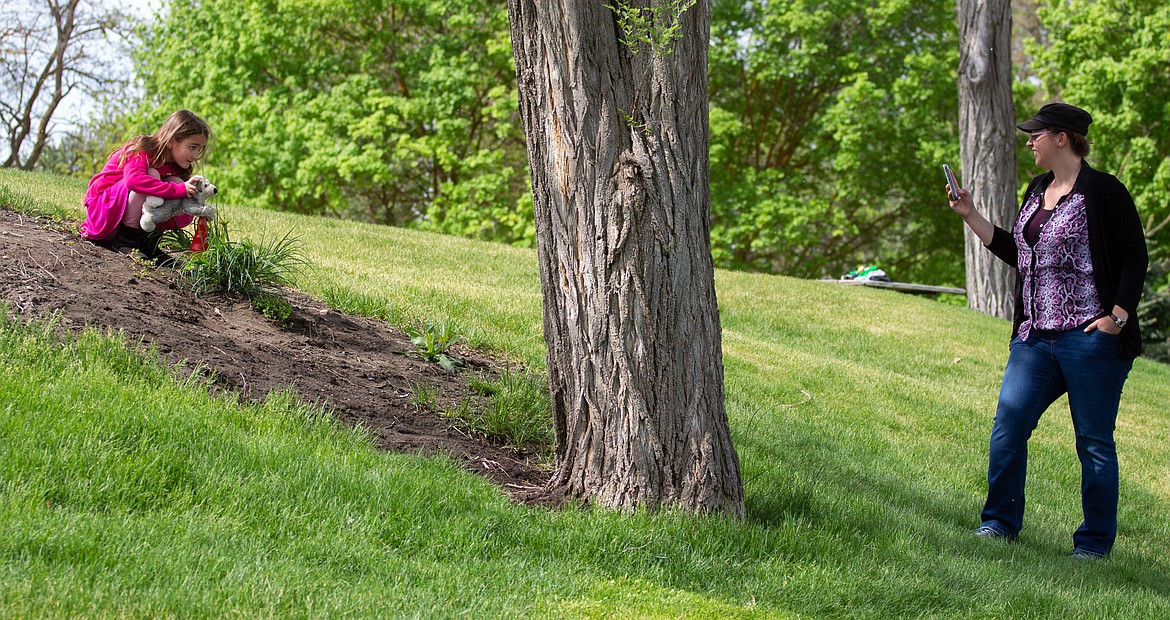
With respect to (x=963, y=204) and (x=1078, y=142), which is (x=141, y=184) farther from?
(x=1078, y=142)

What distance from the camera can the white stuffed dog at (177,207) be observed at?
6.08 metres

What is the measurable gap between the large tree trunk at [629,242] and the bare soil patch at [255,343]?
66 centimetres

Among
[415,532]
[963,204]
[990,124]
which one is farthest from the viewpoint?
[990,124]

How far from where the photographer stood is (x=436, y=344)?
620cm

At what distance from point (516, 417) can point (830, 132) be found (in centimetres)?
2187

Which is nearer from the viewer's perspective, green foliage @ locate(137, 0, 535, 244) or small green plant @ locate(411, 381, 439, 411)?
small green plant @ locate(411, 381, 439, 411)

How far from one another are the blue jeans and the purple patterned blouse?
7cm

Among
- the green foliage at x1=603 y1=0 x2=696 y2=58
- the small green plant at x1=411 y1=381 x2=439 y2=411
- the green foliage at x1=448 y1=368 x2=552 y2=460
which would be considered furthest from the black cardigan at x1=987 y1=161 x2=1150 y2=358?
the small green plant at x1=411 y1=381 x2=439 y2=411

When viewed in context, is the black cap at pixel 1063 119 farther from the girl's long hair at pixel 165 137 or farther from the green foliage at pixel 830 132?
the green foliage at pixel 830 132

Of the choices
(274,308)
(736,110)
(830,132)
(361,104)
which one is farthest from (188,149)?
(736,110)

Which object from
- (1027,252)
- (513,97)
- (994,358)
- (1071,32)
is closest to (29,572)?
(1027,252)

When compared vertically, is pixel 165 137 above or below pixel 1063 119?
below

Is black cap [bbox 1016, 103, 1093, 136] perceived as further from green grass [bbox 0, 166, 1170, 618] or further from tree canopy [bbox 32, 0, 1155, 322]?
tree canopy [bbox 32, 0, 1155, 322]

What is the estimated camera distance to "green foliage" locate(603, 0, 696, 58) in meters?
4.07
